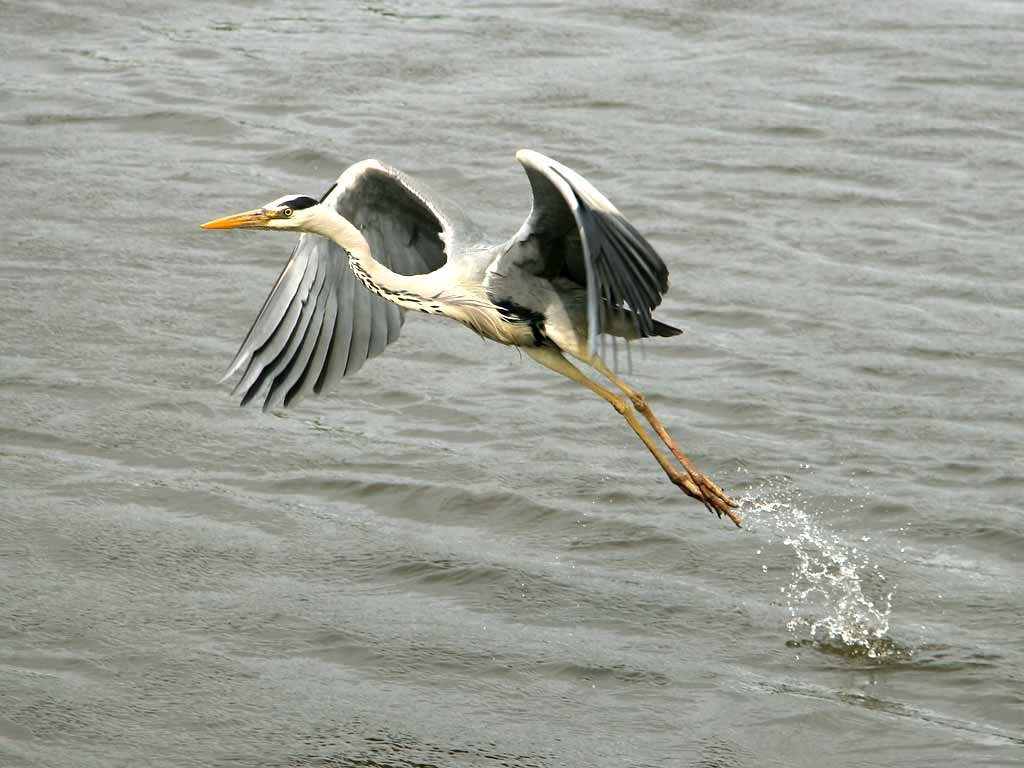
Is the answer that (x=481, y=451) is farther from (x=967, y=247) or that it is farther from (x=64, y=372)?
(x=967, y=247)

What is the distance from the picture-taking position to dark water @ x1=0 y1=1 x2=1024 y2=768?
721 cm

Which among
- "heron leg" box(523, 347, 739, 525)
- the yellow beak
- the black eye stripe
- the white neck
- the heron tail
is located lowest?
"heron leg" box(523, 347, 739, 525)

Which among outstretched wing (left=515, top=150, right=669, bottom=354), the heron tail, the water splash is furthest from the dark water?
outstretched wing (left=515, top=150, right=669, bottom=354)

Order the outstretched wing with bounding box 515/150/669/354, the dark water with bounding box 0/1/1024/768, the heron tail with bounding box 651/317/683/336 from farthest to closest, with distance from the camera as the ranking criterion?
1. the heron tail with bounding box 651/317/683/336
2. the dark water with bounding box 0/1/1024/768
3. the outstretched wing with bounding box 515/150/669/354

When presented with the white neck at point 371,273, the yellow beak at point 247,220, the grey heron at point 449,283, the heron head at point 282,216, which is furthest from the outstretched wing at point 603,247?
the yellow beak at point 247,220

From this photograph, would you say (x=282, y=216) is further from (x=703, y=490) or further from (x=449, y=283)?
(x=703, y=490)

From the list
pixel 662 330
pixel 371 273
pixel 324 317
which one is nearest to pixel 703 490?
pixel 662 330

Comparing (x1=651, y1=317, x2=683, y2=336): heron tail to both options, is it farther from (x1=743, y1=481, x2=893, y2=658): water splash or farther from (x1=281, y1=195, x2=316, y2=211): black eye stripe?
(x1=281, y1=195, x2=316, y2=211): black eye stripe

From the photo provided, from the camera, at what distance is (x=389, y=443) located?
31.0 ft

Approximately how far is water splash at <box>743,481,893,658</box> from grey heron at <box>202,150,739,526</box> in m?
0.56

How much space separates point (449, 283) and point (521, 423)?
1.81 metres

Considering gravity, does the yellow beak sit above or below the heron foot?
above

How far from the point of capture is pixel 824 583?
8.35 meters

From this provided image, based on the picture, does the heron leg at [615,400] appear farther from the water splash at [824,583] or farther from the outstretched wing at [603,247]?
the outstretched wing at [603,247]
